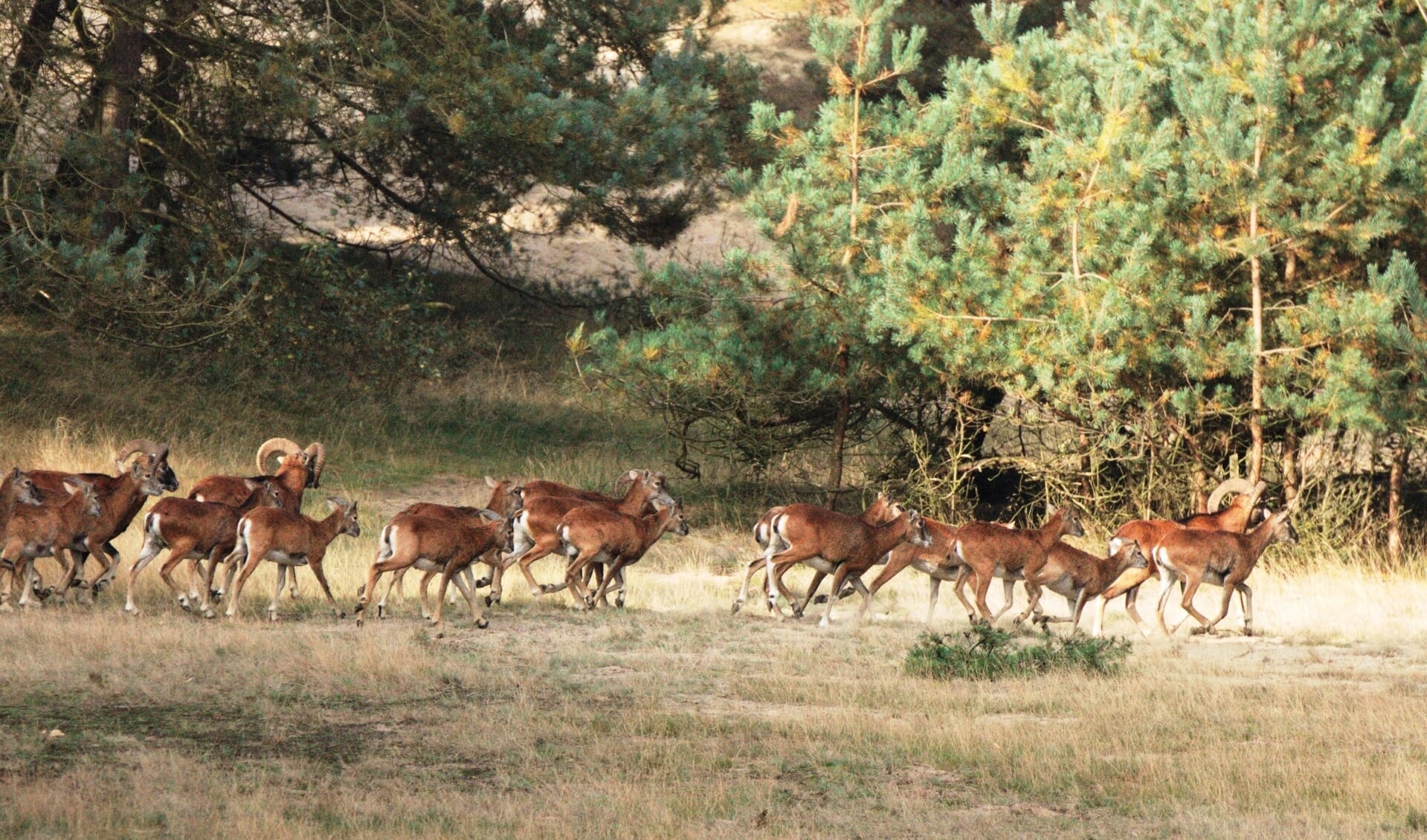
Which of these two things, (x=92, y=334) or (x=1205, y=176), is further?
(x=92, y=334)

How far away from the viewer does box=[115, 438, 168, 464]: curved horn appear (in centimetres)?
1697

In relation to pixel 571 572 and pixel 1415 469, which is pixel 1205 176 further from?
pixel 571 572

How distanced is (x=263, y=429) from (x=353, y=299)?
2.47 metres

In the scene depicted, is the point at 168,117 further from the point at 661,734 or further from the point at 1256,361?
the point at 661,734

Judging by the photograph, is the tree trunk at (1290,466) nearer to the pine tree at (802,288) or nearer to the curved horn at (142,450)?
the pine tree at (802,288)

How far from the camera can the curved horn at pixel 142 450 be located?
17.0m

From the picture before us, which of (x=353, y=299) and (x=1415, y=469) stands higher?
(x=353, y=299)

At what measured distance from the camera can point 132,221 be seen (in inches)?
936

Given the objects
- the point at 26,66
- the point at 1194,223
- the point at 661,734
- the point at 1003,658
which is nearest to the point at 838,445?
the point at 1194,223

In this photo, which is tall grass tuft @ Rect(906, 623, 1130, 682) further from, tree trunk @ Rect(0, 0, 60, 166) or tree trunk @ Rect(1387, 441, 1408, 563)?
tree trunk @ Rect(0, 0, 60, 166)

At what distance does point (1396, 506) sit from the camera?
20.7 m

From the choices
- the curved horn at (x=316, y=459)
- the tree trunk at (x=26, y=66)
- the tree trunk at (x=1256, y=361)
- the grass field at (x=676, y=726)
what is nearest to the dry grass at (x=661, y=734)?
the grass field at (x=676, y=726)

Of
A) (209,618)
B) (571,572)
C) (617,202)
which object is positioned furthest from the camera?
(617,202)

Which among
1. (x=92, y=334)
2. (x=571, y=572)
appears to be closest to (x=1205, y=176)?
(x=571, y=572)
